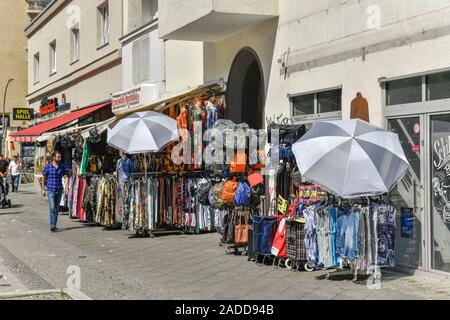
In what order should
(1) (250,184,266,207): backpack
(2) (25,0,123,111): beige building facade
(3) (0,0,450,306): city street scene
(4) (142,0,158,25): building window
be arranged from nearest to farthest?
(3) (0,0,450,306): city street scene
(1) (250,184,266,207): backpack
(4) (142,0,158,25): building window
(2) (25,0,123,111): beige building facade

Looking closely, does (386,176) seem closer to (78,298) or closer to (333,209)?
(333,209)

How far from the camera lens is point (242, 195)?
10773 millimetres

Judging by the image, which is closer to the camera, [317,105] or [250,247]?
[250,247]

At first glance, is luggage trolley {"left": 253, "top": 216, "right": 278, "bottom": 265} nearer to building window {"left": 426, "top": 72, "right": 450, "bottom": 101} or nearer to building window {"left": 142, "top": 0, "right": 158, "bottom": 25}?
building window {"left": 426, "top": 72, "right": 450, "bottom": 101}

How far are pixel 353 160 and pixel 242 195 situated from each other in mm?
3040

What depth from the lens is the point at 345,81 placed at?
34.5 feet

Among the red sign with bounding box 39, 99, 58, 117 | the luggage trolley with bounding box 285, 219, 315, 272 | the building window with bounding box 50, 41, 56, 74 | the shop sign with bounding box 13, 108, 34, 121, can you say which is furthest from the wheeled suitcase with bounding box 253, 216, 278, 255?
the shop sign with bounding box 13, 108, 34, 121

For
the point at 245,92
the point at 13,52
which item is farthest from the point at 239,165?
the point at 13,52

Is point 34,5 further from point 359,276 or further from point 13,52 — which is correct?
point 359,276

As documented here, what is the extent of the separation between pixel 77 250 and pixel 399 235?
18.9ft

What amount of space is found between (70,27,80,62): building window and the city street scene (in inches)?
400

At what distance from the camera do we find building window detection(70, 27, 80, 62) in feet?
91.3

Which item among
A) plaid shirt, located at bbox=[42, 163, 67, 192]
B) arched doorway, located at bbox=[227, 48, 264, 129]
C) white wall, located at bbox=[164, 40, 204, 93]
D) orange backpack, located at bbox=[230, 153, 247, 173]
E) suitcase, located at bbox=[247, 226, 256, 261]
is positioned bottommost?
suitcase, located at bbox=[247, 226, 256, 261]

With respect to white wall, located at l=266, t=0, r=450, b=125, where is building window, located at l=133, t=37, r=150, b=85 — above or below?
above
